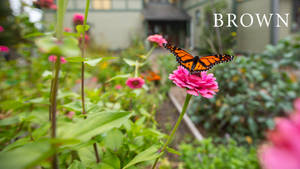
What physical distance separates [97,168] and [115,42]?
9698 millimetres

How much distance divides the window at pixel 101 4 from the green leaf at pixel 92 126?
10.1 m

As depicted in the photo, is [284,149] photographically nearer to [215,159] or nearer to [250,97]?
[215,159]

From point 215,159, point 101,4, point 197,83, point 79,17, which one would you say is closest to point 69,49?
point 197,83

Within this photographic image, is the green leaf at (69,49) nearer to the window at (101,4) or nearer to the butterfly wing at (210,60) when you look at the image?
the butterfly wing at (210,60)

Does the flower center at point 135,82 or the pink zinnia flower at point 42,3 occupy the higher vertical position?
the pink zinnia flower at point 42,3

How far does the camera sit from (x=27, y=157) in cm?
18

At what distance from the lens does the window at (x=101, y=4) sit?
9.16 meters

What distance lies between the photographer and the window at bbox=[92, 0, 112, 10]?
9.16 metres

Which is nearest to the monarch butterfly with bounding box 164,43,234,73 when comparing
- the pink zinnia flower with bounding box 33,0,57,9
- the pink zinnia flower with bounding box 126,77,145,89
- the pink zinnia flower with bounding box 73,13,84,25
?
the pink zinnia flower with bounding box 126,77,145,89

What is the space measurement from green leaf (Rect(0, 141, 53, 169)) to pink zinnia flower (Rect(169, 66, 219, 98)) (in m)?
0.27

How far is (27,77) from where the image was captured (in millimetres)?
1761

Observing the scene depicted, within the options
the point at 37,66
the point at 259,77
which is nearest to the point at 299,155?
the point at 259,77

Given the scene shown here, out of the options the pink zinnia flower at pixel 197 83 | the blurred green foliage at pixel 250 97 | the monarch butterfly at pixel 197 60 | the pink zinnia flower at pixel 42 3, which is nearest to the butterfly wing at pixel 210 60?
the monarch butterfly at pixel 197 60

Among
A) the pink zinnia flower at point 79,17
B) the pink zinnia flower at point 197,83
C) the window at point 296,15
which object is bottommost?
the pink zinnia flower at point 197,83
